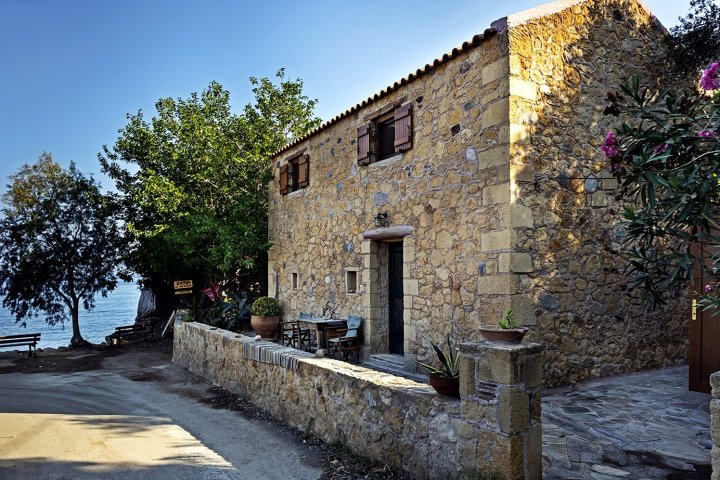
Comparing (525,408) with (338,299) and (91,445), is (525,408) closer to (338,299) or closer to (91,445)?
(91,445)

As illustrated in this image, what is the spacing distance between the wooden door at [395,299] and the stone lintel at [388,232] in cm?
37

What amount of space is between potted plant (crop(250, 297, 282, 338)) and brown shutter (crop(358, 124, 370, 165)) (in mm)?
4363

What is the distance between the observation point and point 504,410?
319 cm

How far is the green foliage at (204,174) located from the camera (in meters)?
12.1

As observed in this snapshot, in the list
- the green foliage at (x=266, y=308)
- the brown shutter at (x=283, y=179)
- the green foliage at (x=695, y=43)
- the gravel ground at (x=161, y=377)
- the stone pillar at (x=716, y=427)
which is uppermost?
the green foliage at (x=695, y=43)

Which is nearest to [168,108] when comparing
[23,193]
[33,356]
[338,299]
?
[23,193]

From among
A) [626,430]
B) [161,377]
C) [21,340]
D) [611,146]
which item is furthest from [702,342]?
[21,340]

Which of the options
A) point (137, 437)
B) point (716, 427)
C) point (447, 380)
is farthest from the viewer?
point (137, 437)

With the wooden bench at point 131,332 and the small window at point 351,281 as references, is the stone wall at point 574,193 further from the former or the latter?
the wooden bench at point 131,332

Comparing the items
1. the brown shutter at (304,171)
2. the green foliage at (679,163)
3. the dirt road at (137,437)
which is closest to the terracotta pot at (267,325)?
the dirt road at (137,437)

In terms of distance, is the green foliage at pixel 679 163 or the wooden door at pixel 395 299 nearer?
the green foliage at pixel 679 163

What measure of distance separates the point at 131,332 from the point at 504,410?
53.1 feet

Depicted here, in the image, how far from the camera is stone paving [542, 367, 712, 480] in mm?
3533

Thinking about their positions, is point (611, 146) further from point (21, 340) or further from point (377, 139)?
point (21, 340)
